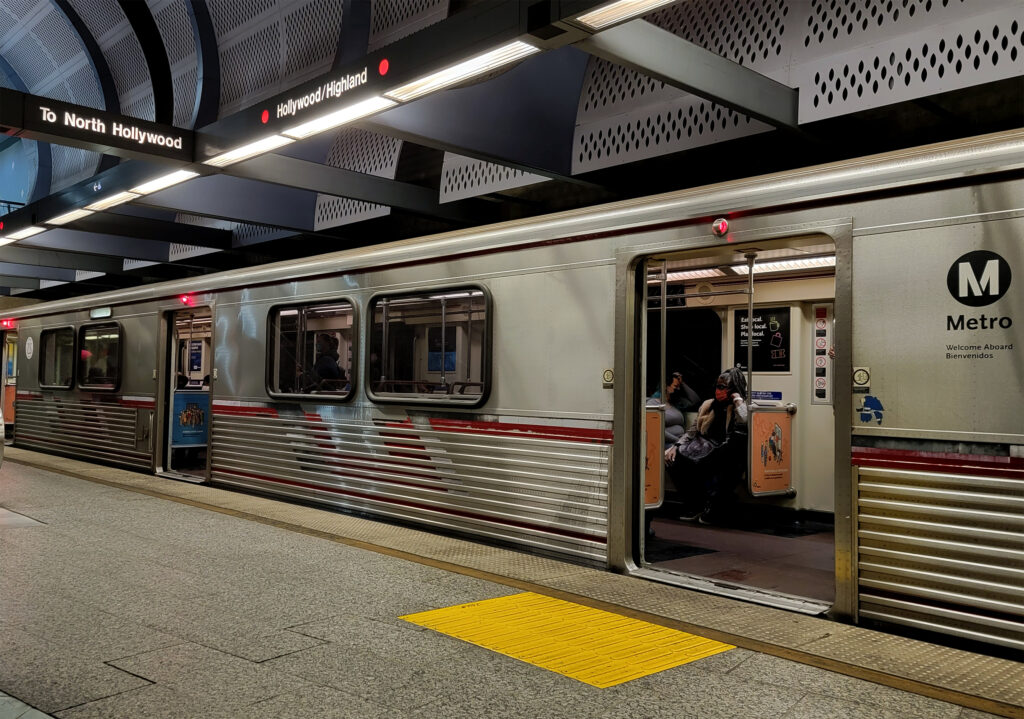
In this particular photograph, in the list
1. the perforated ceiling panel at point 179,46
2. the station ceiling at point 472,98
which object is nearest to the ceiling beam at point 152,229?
the station ceiling at point 472,98

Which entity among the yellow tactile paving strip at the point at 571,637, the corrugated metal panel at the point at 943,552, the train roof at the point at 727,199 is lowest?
the yellow tactile paving strip at the point at 571,637

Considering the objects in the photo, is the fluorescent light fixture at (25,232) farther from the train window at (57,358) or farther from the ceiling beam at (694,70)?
the ceiling beam at (694,70)

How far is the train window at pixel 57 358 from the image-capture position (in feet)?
40.7

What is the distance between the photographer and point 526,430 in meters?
5.87

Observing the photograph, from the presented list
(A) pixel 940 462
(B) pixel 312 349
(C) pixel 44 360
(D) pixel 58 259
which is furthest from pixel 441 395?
(C) pixel 44 360

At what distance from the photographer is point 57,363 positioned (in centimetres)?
1277

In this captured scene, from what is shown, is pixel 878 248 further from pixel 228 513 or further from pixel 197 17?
pixel 197 17

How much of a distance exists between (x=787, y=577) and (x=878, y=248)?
246 centimetres

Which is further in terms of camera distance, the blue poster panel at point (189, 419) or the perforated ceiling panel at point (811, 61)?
the blue poster panel at point (189, 419)

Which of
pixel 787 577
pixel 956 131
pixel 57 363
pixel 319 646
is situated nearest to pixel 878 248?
pixel 956 131

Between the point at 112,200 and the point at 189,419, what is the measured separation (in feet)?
13.4

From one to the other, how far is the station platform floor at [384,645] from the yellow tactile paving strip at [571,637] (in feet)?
0.07

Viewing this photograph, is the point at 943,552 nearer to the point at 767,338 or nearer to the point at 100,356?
the point at 767,338

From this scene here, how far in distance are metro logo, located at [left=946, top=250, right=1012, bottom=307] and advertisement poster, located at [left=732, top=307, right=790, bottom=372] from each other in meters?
4.41
